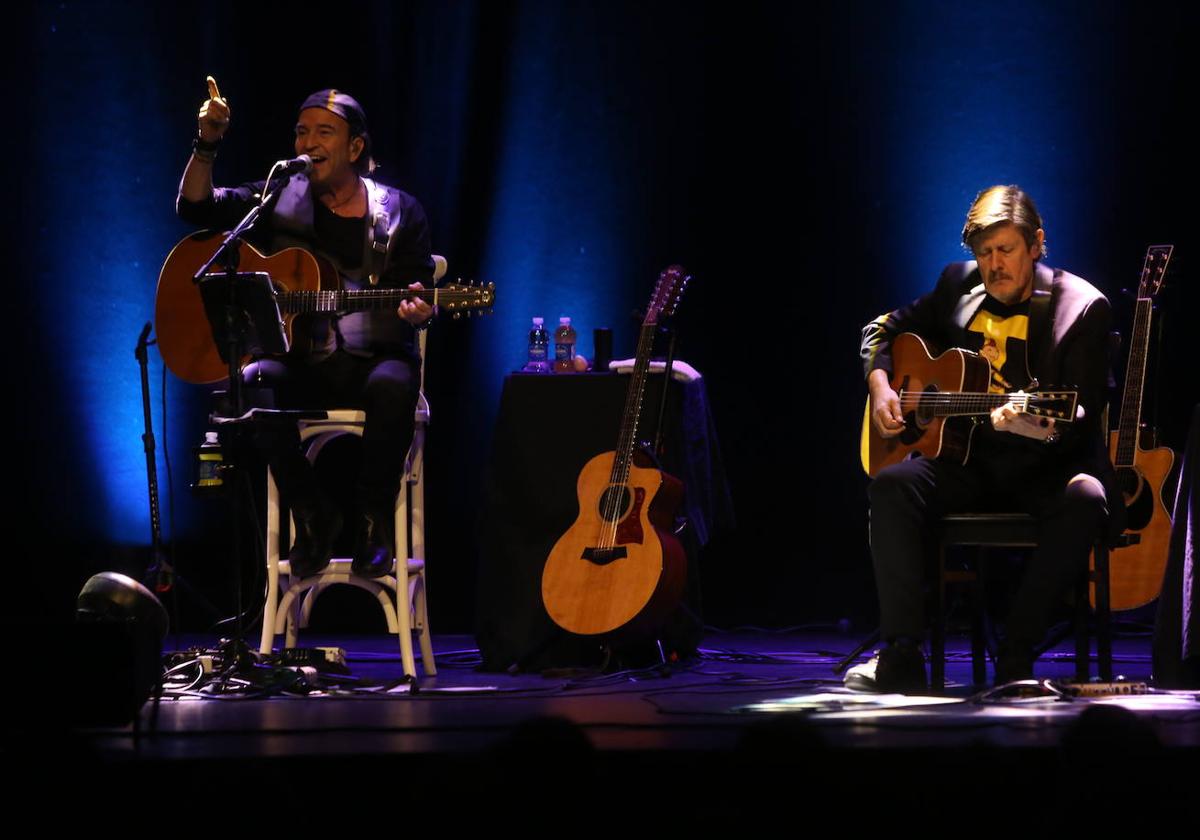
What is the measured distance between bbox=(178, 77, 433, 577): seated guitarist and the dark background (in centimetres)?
128

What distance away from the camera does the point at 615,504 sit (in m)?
4.52

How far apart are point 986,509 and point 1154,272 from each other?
0.98 m

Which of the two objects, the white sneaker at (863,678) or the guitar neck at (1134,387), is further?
the guitar neck at (1134,387)

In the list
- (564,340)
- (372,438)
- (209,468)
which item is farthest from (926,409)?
(209,468)

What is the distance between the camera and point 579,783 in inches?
81.4

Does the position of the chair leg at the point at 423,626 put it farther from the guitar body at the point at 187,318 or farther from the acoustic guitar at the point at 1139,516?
the acoustic guitar at the point at 1139,516

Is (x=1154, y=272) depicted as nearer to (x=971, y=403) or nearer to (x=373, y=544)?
(x=971, y=403)

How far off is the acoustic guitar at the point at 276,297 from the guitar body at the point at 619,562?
0.74 meters

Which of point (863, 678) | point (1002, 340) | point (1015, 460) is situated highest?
point (1002, 340)

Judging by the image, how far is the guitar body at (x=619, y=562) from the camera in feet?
14.5

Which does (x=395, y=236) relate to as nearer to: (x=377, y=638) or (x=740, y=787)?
(x=377, y=638)

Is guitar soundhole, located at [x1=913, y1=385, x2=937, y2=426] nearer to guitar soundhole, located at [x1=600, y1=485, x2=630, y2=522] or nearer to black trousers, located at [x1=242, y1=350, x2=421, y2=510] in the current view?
guitar soundhole, located at [x1=600, y1=485, x2=630, y2=522]

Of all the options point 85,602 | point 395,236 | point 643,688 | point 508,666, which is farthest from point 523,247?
point 85,602

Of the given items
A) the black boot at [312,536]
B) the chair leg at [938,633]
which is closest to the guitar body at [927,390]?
the chair leg at [938,633]
